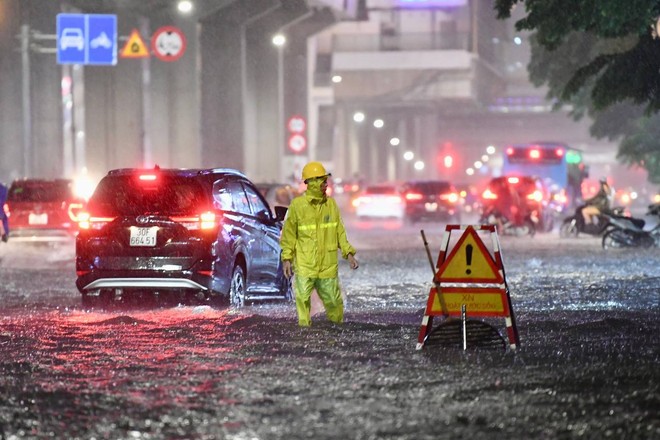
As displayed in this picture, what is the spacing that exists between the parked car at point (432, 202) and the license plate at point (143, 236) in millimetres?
34874

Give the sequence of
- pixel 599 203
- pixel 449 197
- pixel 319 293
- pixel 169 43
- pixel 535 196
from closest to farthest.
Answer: pixel 319 293, pixel 599 203, pixel 535 196, pixel 169 43, pixel 449 197

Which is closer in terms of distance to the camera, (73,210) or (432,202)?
(73,210)

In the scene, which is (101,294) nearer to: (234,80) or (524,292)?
(524,292)

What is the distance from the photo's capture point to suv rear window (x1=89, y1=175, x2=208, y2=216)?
15.4 meters

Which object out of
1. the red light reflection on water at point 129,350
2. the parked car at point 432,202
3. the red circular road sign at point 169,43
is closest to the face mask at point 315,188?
the red light reflection on water at point 129,350

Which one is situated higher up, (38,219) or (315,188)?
(315,188)

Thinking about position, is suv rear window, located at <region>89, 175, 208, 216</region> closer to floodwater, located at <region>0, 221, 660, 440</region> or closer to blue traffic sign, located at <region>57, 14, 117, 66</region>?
floodwater, located at <region>0, 221, 660, 440</region>

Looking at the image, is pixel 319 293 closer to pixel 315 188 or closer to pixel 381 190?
pixel 315 188

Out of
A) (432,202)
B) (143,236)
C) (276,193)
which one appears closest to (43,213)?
(276,193)

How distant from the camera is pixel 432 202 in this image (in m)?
50.0

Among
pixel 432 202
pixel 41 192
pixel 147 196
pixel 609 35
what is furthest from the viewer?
pixel 432 202

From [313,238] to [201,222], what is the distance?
2922 millimetres

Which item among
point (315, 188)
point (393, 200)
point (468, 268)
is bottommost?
point (393, 200)

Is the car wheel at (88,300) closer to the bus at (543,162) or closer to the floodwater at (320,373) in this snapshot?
the floodwater at (320,373)
